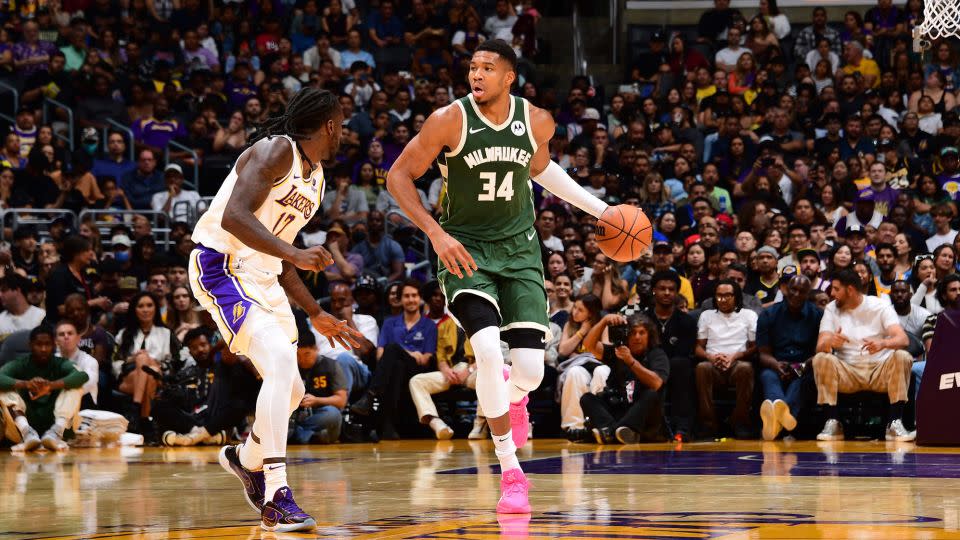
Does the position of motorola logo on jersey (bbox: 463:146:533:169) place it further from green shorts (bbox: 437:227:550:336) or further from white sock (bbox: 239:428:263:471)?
white sock (bbox: 239:428:263:471)

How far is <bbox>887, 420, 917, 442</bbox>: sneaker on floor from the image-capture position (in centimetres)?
1132

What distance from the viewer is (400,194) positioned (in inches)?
255

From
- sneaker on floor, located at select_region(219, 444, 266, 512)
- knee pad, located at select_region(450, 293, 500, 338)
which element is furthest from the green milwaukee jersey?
sneaker on floor, located at select_region(219, 444, 266, 512)

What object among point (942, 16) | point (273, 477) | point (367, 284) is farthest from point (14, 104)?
point (273, 477)

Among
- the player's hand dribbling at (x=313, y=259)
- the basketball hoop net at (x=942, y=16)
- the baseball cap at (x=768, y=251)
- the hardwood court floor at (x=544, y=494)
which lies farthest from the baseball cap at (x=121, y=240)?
the player's hand dribbling at (x=313, y=259)

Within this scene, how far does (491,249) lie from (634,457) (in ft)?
11.7

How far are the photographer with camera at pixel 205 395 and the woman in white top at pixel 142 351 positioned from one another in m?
0.21

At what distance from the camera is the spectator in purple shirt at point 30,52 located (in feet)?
61.9

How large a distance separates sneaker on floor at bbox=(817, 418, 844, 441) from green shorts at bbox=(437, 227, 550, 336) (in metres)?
5.88

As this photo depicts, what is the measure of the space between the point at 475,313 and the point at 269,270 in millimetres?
1006

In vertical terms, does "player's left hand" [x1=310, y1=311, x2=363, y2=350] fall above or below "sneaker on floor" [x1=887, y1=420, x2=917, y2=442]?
above

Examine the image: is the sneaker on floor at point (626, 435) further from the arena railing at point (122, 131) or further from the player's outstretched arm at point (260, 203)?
the arena railing at point (122, 131)

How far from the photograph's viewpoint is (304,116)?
6.08 metres

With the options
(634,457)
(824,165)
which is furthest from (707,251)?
(634,457)
